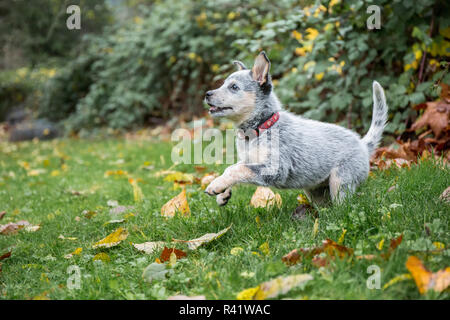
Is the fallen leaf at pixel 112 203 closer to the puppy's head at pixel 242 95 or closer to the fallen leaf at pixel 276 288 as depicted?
the puppy's head at pixel 242 95

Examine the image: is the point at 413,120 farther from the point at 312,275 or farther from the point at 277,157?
the point at 312,275

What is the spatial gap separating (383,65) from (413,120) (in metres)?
0.91

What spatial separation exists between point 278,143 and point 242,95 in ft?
1.47

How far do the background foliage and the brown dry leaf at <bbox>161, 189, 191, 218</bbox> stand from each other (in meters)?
2.23

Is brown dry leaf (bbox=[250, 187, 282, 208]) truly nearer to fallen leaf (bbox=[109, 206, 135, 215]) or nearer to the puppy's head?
the puppy's head

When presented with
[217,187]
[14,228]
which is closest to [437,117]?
[217,187]

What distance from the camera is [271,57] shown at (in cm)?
536

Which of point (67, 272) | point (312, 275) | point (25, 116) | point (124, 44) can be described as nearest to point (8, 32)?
point (25, 116)

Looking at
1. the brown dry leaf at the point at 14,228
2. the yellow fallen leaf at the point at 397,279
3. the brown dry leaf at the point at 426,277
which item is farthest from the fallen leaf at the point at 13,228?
the brown dry leaf at the point at 426,277

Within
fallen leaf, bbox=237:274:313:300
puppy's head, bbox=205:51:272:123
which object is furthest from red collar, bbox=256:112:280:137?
fallen leaf, bbox=237:274:313:300

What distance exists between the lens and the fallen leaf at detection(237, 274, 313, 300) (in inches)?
74.6

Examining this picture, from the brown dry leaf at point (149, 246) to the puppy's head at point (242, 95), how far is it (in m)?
1.00

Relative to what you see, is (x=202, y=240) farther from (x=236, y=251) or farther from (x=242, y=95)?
(x=242, y=95)

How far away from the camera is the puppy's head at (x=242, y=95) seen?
2.99 m
